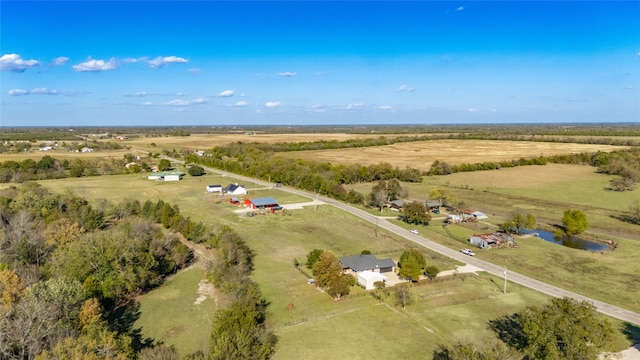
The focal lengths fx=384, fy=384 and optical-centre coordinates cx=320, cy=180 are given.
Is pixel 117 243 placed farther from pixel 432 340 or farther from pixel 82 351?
pixel 432 340

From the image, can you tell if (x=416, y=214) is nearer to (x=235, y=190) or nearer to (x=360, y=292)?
(x=360, y=292)

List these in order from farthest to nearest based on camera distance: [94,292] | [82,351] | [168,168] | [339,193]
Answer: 1. [168,168]
2. [339,193]
3. [94,292]
4. [82,351]

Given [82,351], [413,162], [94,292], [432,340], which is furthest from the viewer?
[413,162]

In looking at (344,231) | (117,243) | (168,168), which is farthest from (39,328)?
(168,168)

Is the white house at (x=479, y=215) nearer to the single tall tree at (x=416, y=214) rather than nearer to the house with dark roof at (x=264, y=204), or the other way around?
the single tall tree at (x=416, y=214)

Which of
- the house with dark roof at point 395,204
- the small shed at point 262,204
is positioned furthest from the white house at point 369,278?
the house with dark roof at point 395,204

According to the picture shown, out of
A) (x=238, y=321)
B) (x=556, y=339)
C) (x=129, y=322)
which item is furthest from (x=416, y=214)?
(x=129, y=322)

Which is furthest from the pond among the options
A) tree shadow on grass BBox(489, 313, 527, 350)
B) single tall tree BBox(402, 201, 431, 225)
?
tree shadow on grass BBox(489, 313, 527, 350)
